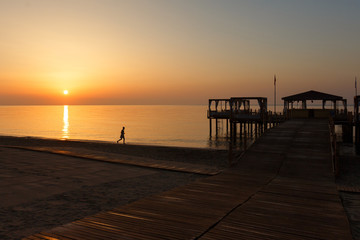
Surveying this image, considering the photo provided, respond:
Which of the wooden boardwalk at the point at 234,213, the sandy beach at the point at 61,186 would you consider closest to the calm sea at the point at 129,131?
the sandy beach at the point at 61,186

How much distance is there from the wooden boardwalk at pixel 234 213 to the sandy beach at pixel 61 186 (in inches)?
36.6

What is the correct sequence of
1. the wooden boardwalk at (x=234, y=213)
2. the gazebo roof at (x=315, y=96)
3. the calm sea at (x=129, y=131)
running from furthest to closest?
the calm sea at (x=129, y=131) < the gazebo roof at (x=315, y=96) < the wooden boardwalk at (x=234, y=213)

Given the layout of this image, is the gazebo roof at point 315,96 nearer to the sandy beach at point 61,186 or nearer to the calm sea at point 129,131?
the calm sea at point 129,131

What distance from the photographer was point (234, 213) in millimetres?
6438

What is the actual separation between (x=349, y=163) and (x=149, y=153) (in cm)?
1297

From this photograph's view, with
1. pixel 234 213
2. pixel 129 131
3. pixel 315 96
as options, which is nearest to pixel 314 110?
pixel 315 96

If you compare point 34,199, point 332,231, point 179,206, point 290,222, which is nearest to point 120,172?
point 34,199

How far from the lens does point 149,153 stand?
21.8m

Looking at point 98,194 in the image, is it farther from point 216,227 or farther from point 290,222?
point 290,222

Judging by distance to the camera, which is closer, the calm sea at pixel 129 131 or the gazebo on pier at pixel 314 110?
the gazebo on pier at pixel 314 110

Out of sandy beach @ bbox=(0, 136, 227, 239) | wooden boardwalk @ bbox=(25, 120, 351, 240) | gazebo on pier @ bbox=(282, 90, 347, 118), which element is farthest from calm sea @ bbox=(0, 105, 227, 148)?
wooden boardwalk @ bbox=(25, 120, 351, 240)

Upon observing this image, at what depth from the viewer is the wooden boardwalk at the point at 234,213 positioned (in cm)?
529

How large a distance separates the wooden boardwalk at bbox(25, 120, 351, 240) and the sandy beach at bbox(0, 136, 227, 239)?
0.93m

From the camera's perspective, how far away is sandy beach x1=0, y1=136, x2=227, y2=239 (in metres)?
6.45
